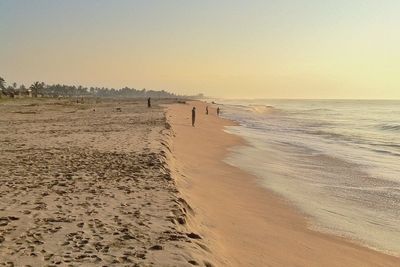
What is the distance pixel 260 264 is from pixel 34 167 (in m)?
8.07

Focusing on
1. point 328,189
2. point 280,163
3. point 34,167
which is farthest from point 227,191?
point 280,163

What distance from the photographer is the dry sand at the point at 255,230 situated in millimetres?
7062

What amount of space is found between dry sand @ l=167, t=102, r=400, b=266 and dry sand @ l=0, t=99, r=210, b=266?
671 millimetres

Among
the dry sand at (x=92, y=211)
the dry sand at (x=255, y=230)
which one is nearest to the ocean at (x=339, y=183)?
the dry sand at (x=255, y=230)

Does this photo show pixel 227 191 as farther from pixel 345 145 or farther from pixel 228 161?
pixel 345 145

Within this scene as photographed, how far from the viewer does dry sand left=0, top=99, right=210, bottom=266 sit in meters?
5.71

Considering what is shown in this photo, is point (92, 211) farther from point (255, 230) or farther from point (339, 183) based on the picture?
point (339, 183)

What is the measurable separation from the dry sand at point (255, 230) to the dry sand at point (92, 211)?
67cm

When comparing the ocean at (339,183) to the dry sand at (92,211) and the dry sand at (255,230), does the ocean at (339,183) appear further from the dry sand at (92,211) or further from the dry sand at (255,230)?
the dry sand at (92,211)

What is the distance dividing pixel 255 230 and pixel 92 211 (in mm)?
3392

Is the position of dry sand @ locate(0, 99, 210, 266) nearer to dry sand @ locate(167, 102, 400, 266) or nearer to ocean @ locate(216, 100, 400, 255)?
dry sand @ locate(167, 102, 400, 266)

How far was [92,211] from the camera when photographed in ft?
25.7

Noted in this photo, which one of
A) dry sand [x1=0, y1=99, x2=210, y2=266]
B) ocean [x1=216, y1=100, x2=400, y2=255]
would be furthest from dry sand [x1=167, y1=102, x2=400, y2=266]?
dry sand [x1=0, y1=99, x2=210, y2=266]

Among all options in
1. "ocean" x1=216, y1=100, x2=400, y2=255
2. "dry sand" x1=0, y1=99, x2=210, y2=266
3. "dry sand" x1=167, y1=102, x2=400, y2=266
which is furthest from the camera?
"ocean" x1=216, y1=100, x2=400, y2=255
